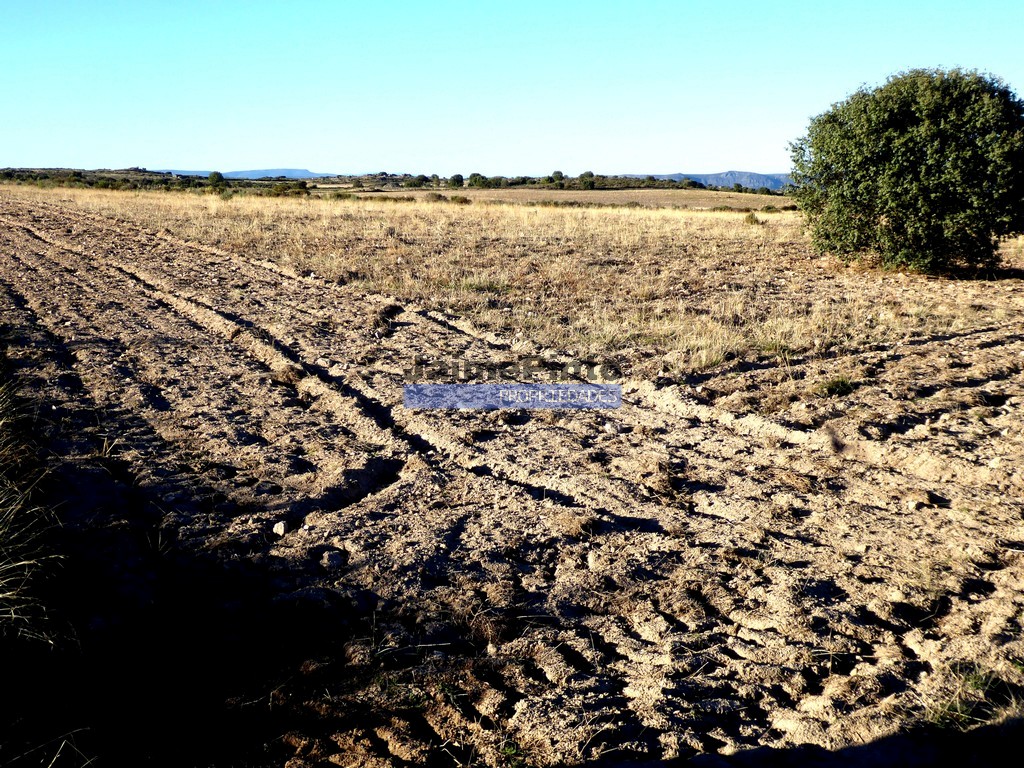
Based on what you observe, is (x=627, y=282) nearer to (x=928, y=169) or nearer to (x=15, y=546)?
(x=928, y=169)

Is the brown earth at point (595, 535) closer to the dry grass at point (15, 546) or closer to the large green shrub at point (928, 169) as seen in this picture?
the dry grass at point (15, 546)

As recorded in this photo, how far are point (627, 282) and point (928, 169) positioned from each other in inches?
226

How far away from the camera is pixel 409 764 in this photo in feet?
9.52

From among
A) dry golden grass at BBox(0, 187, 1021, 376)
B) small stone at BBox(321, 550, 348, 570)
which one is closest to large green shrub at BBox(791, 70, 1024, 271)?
dry golden grass at BBox(0, 187, 1021, 376)

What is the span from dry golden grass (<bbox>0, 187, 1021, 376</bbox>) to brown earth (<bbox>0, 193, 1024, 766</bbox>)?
1046mm

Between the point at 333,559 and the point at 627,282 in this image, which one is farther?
the point at 627,282

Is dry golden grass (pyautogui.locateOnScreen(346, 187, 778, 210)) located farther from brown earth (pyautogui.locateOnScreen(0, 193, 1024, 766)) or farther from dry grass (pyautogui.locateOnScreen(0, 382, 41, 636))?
dry grass (pyautogui.locateOnScreen(0, 382, 41, 636))

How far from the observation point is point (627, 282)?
1306 cm

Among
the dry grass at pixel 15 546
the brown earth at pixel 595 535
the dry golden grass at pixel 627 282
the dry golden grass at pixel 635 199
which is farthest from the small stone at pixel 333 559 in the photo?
the dry golden grass at pixel 635 199

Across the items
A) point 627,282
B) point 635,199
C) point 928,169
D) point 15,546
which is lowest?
point 15,546

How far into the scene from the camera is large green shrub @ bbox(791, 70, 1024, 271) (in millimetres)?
12805

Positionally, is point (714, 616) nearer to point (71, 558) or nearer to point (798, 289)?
point (71, 558)

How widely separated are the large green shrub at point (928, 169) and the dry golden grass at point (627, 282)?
812 millimetres

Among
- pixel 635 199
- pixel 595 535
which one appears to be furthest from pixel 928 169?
pixel 635 199
